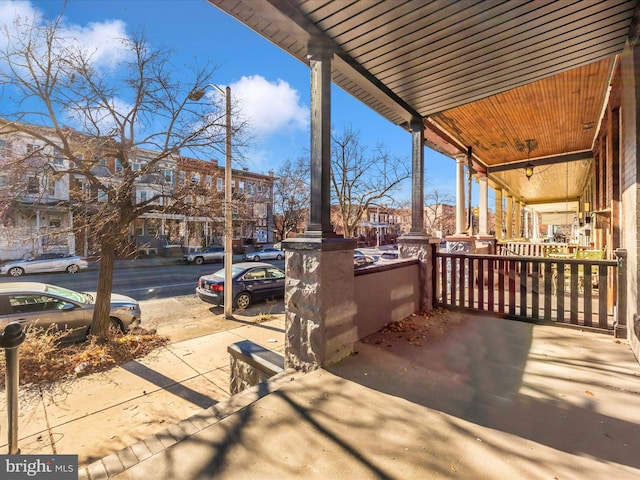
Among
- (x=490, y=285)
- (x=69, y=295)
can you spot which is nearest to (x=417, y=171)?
(x=490, y=285)

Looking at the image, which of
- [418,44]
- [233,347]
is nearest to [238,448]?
[233,347]

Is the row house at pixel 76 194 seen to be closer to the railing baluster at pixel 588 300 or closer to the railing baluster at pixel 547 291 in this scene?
the railing baluster at pixel 547 291

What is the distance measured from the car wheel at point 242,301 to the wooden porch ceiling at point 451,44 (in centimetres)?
591

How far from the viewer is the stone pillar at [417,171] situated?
4750 millimetres

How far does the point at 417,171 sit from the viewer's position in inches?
187

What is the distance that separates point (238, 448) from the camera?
1.77 meters

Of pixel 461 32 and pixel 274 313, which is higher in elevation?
pixel 461 32

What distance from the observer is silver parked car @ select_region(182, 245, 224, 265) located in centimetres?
1991

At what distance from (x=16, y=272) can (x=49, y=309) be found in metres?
12.4

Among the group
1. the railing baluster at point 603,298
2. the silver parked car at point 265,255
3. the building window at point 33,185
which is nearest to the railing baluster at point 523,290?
the railing baluster at point 603,298

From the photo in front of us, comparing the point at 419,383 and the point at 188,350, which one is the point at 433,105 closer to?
the point at 419,383

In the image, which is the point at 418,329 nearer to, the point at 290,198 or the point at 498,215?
Result: the point at 498,215

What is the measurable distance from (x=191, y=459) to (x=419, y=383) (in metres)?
1.78

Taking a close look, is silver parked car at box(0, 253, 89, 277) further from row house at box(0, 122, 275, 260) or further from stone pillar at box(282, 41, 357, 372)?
stone pillar at box(282, 41, 357, 372)
